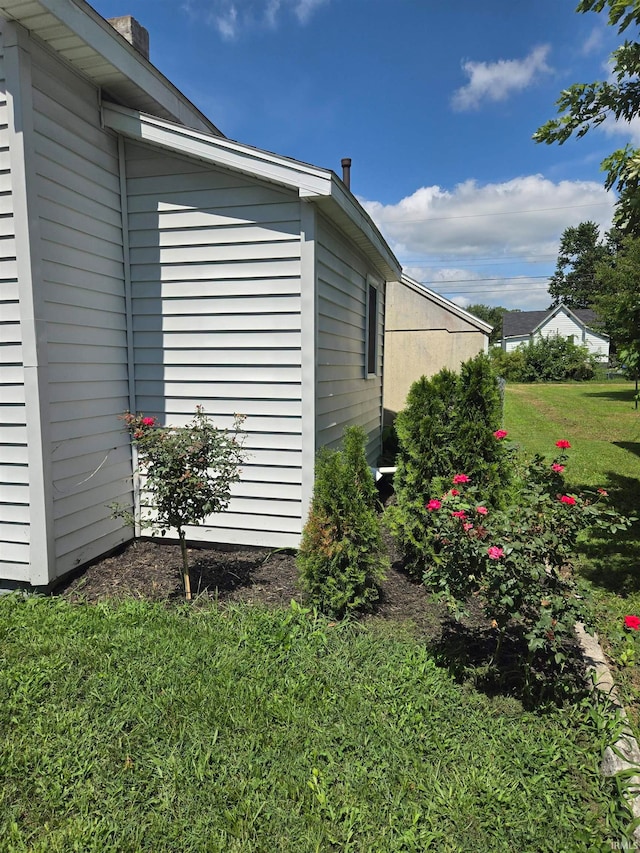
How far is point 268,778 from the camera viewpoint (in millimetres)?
2104

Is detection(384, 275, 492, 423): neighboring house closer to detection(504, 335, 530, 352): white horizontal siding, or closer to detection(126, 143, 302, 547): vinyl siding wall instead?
detection(126, 143, 302, 547): vinyl siding wall

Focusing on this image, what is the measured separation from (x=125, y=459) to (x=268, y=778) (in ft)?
11.0

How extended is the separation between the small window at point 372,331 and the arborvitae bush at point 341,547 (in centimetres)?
401

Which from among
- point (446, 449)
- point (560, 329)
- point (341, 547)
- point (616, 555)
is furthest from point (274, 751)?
point (560, 329)

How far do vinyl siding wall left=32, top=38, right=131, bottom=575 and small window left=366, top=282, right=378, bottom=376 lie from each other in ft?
12.4

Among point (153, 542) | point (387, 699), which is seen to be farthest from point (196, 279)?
point (387, 699)

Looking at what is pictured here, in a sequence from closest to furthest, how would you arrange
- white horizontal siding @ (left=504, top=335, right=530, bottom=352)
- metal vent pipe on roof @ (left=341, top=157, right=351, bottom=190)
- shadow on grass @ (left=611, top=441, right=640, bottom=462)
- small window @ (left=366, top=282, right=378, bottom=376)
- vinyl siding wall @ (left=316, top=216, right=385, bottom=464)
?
vinyl siding wall @ (left=316, top=216, right=385, bottom=464) < metal vent pipe on roof @ (left=341, top=157, right=351, bottom=190) < small window @ (left=366, top=282, right=378, bottom=376) < shadow on grass @ (left=611, top=441, right=640, bottom=462) < white horizontal siding @ (left=504, top=335, right=530, bottom=352)

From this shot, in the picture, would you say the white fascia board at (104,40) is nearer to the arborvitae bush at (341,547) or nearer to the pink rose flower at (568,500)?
the arborvitae bush at (341,547)

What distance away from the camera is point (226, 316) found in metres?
4.51

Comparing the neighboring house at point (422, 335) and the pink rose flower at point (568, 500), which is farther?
the neighboring house at point (422, 335)

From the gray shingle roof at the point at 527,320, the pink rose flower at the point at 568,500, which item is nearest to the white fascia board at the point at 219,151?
the pink rose flower at the point at 568,500

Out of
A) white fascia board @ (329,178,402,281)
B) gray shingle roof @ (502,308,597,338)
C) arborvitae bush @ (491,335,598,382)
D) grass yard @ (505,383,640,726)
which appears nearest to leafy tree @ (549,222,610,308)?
gray shingle roof @ (502,308,597,338)

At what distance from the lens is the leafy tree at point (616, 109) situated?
3453mm

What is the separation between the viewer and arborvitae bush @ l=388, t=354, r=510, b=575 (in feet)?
13.7
